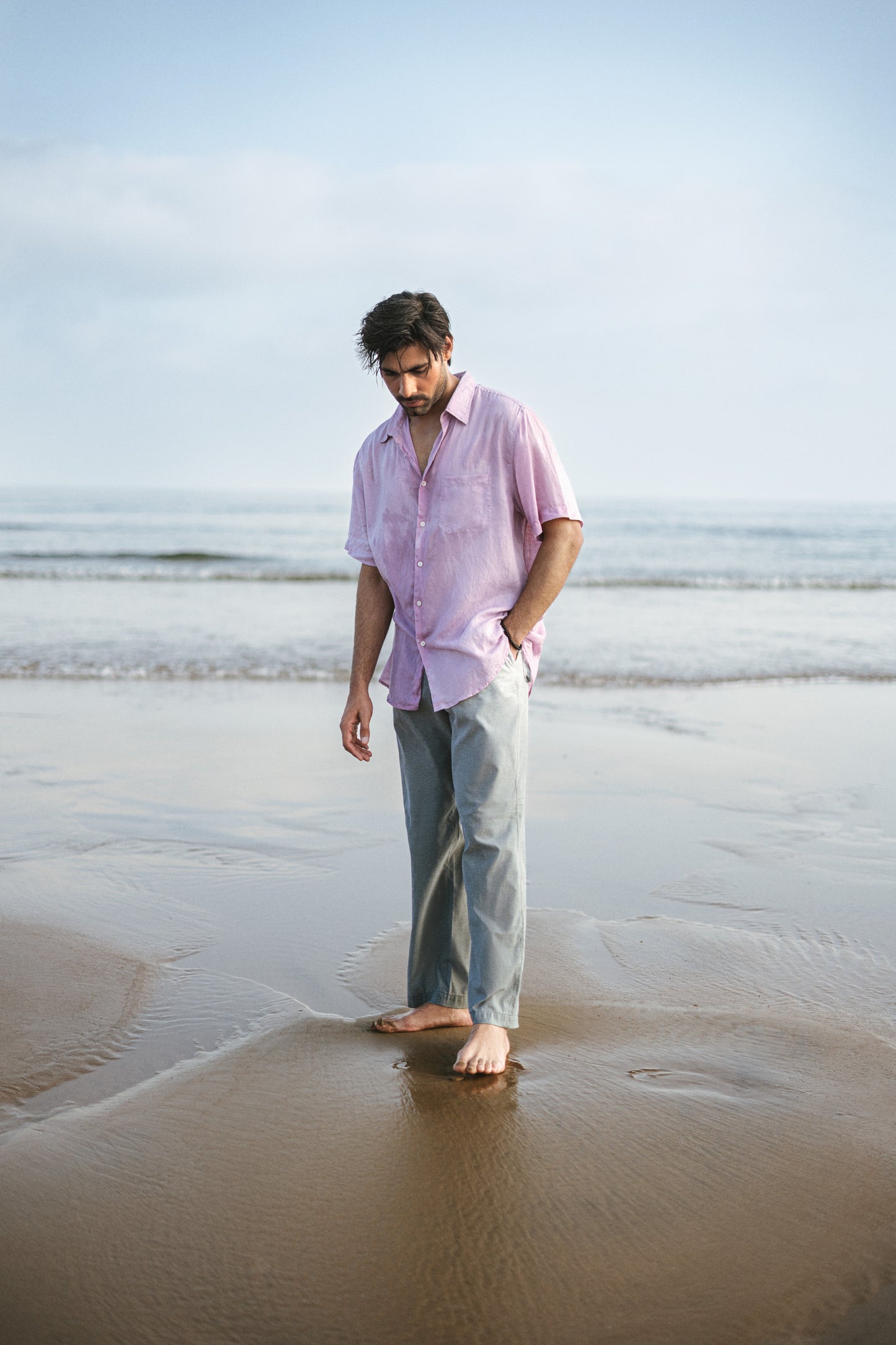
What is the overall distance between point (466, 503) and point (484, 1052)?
4.27ft

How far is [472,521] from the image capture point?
249 cm

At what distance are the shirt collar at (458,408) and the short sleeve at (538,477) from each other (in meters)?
0.13

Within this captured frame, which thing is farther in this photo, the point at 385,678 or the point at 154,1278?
the point at 385,678

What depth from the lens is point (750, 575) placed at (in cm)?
2128

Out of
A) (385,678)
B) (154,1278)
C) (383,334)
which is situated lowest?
(154,1278)

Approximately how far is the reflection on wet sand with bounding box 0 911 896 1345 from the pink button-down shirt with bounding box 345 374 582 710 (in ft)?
3.12

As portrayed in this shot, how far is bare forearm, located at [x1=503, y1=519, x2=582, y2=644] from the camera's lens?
Answer: 248cm

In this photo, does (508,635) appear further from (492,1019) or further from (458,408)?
(492,1019)

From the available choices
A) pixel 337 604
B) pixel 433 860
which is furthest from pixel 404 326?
pixel 337 604

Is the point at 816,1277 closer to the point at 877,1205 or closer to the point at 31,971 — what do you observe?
the point at 877,1205

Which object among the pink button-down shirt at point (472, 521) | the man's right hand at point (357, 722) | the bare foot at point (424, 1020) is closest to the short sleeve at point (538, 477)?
the pink button-down shirt at point (472, 521)

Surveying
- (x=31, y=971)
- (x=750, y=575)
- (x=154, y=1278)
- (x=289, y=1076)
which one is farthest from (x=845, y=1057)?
(x=750, y=575)

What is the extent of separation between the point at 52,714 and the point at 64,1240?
18.4 feet

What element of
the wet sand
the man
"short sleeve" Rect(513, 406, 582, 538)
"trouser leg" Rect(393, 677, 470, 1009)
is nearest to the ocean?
the wet sand
